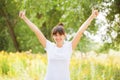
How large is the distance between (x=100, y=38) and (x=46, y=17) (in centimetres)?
901

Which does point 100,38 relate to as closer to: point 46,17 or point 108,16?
point 108,16

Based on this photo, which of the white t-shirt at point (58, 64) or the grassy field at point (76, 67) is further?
the grassy field at point (76, 67)

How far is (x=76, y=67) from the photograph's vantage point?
11.4 metres

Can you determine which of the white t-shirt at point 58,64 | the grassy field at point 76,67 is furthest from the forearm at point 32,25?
the grassy field at point 76,67

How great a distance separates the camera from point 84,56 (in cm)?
1249

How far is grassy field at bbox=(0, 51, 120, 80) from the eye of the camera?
36.0ft

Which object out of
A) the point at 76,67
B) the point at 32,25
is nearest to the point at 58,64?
the point at 32,25

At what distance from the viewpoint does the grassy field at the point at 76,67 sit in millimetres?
10984

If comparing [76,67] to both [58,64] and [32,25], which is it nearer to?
[32,25]

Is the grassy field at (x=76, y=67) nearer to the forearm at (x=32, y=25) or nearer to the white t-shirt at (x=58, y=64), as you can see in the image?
the forearm at (x=32, y=25)

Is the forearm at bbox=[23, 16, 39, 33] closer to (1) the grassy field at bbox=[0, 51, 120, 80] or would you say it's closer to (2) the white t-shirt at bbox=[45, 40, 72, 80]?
(2) the white t-shirt at bbox=[45, 40, 72, 80]

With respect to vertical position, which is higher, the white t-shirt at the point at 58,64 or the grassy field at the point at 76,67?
the white t-shirt at the point at 58,64

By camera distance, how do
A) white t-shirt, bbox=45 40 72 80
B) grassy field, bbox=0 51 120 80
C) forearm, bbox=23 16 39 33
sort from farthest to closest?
grassy field, bbox=0 51 120 80 → forearm, bbox=23 16 39 33 → white t-shirt, bbox=45 40 72 80

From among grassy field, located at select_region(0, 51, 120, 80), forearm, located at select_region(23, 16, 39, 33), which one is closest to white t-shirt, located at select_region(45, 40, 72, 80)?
forearm, located at select_region(23, 16, 39, 33)
